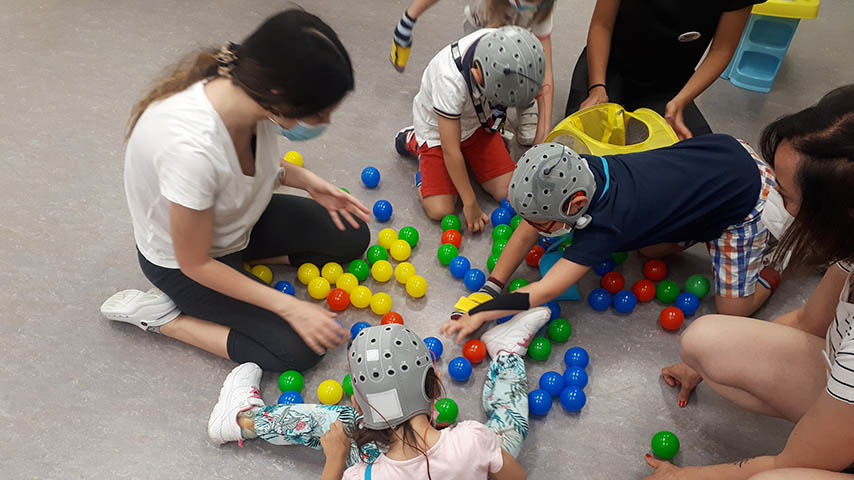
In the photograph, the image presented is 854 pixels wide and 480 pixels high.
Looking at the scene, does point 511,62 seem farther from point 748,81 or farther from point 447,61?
point 748,81

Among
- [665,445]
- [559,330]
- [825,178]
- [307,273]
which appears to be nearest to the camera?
[825,178]


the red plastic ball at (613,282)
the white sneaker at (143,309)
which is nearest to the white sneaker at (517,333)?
the red plastic ball at (613,282)

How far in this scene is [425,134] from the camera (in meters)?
1.90

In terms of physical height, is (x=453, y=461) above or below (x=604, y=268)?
above

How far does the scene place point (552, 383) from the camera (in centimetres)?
153

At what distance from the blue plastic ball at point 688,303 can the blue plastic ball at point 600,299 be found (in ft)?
0.60

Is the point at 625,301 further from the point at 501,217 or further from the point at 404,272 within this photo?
the point at 404,272

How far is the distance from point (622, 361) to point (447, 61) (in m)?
0.88

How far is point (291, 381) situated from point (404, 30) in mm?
1122

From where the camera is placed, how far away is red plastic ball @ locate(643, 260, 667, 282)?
1.81 m

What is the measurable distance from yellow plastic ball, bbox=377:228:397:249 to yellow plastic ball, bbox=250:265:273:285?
0.31 meters

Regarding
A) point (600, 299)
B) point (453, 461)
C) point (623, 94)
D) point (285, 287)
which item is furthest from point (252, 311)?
point (623, 94)

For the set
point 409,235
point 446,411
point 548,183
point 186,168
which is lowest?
point 446,411

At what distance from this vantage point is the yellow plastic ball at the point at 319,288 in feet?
5.62
